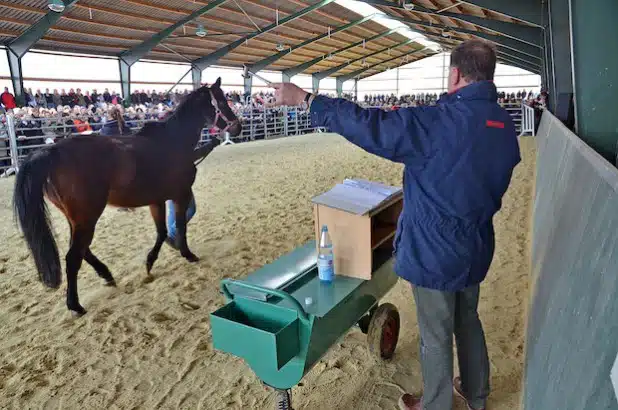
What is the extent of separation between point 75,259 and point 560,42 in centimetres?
920

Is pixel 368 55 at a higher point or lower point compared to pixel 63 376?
higher

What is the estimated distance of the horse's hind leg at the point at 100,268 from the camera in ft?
12.5

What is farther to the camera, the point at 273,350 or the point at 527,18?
the point at 527,18

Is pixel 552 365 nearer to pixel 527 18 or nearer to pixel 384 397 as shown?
pixel 384 397

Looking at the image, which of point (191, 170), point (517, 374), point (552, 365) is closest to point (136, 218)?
point (191, 170)

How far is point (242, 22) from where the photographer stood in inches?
763

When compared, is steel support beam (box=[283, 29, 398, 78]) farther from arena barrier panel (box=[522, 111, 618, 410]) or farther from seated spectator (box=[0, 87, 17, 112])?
arena barrier panel (box=[522, 111, 618, 410])

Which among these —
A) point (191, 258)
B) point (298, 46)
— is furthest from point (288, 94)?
point (298, 46)

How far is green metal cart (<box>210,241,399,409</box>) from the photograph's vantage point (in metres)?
1.92

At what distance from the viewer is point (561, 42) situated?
8.74 m

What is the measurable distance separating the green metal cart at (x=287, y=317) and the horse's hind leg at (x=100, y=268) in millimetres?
1989

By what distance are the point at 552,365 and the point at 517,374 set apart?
48.3 inches

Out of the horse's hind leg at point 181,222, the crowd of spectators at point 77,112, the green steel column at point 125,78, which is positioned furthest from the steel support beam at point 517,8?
the green steel column at point 125,78

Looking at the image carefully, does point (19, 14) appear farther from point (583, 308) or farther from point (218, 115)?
point (583, 308)
